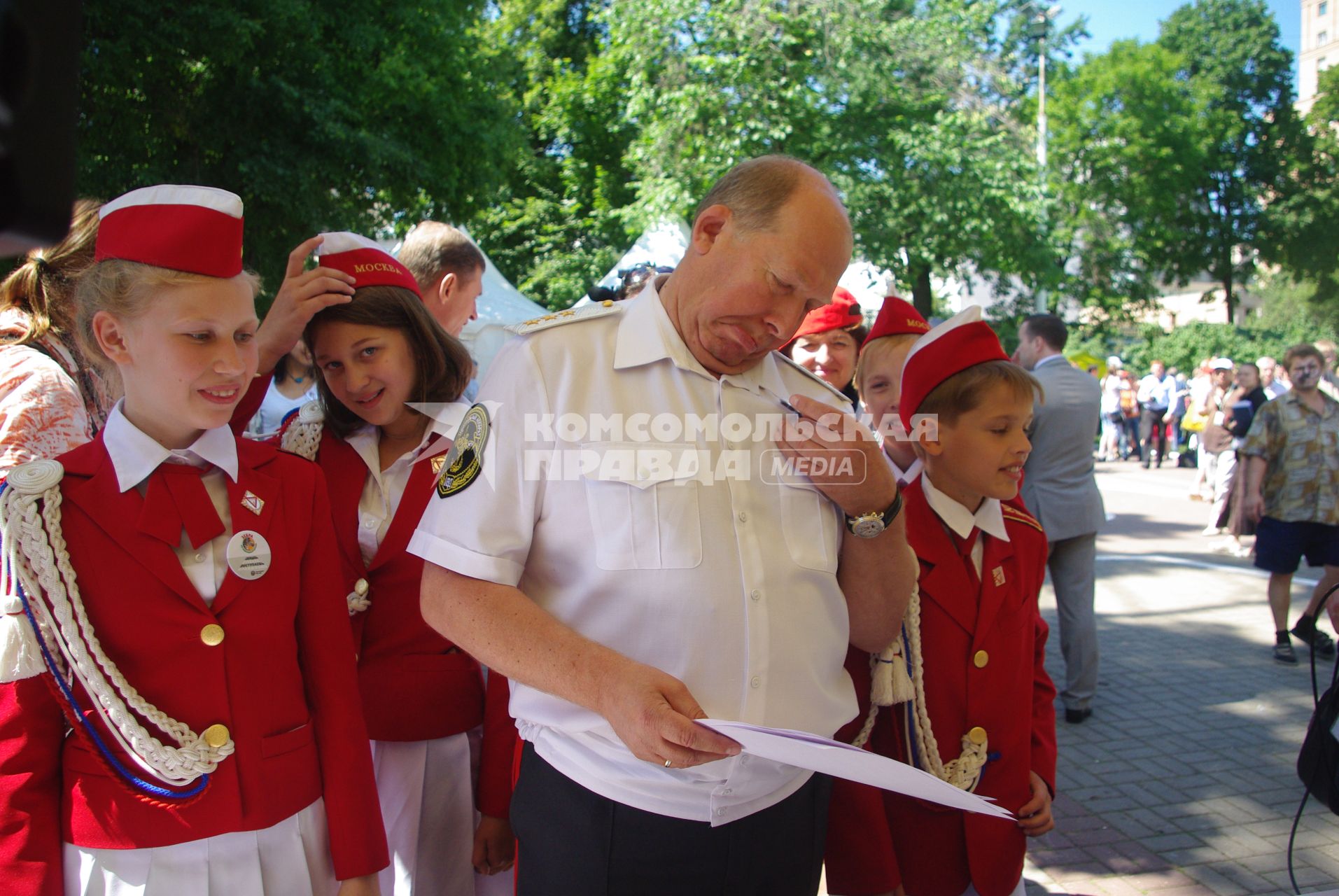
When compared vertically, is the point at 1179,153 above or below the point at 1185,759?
above

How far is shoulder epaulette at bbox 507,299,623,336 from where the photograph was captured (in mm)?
1679

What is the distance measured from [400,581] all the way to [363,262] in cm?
82

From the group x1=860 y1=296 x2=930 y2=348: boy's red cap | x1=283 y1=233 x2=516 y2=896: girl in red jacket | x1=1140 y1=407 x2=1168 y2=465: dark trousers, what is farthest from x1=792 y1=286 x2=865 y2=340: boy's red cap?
x1=1140 y1=407 x2=1168 y2=465: dark trousers

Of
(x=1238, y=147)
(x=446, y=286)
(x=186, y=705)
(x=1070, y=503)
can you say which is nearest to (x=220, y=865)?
(x=186, y=705)

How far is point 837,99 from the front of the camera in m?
14.9

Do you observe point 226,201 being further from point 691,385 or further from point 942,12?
point 942,12

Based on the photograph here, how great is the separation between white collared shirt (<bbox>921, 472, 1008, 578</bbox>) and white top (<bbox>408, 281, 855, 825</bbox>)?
2.38ft

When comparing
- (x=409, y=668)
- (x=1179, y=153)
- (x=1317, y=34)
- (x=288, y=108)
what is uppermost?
(x=1317, y=34)

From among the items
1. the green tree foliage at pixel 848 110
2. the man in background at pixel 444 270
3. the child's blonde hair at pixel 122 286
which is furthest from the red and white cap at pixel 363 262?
the green tree foliage at pixel 848 110

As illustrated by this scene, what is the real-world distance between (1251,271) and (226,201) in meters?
43.5

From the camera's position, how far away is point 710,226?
1.69 metres

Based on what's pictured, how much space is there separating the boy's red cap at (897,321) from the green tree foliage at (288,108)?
17.8ft

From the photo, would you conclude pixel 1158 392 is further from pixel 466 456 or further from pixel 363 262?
pixel 466 456

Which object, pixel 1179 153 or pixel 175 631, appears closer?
pixel 175 631
